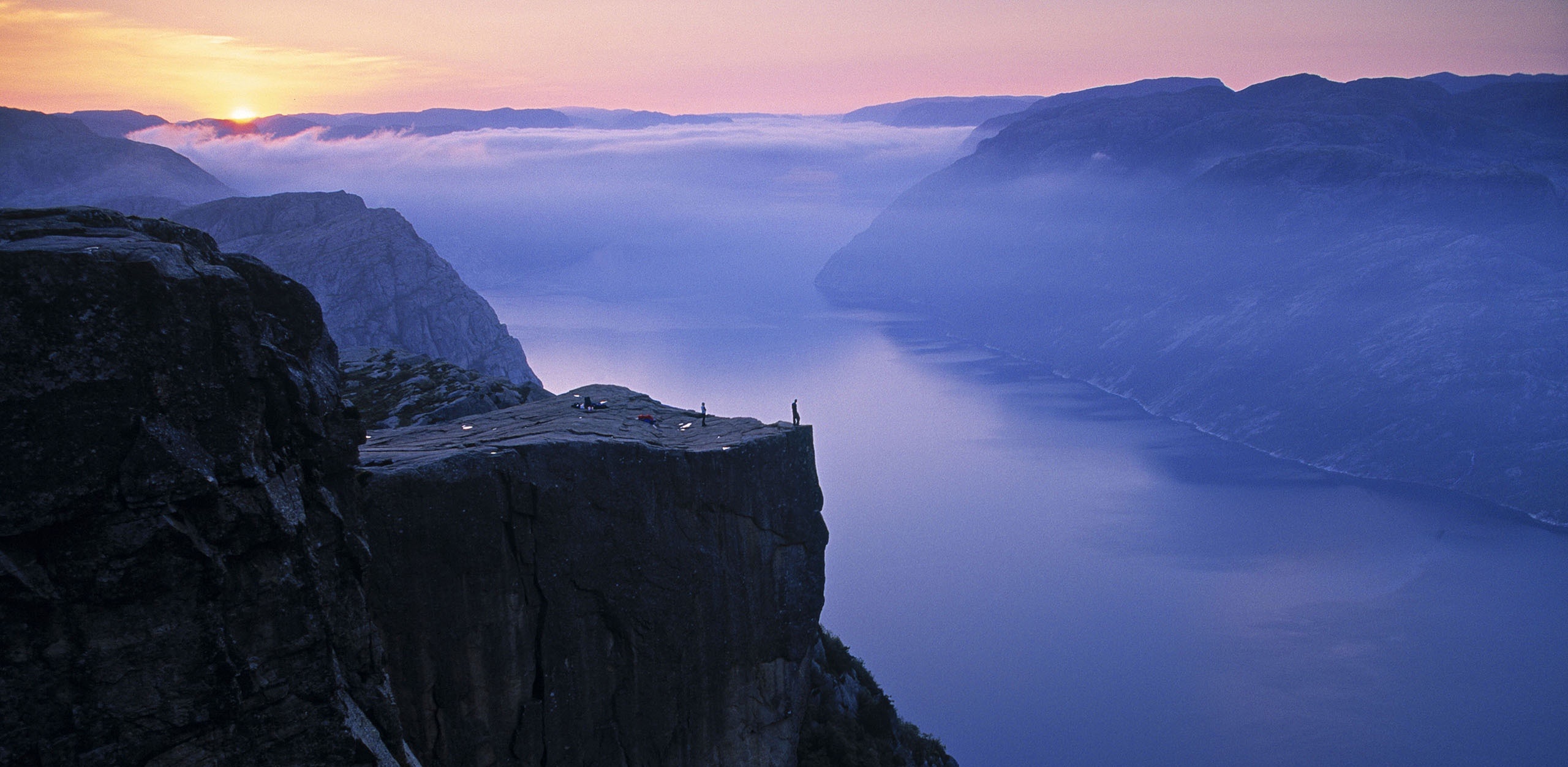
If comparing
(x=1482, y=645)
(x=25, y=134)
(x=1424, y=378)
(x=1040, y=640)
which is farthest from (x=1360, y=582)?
(x=25, y=134)

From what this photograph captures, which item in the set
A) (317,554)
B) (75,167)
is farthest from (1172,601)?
(75,167)

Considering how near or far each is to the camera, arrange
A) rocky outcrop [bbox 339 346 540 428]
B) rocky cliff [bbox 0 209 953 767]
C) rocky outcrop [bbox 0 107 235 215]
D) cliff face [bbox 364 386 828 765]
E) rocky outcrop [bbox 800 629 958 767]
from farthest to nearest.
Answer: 1. rocky outcrop [bbox 0 107 235 215]
2. rocky outcrop [bbox 339 346 540 428]
3. rocky outcrop [bbox 800 629 958 767]
4. cliff face [bbox 364 386 828 765]
5. rocky cliff [bbox 0 209 953 767]

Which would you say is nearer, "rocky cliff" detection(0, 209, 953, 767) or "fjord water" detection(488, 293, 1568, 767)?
"rocky cliff" detection(0, 209, 953, 767)

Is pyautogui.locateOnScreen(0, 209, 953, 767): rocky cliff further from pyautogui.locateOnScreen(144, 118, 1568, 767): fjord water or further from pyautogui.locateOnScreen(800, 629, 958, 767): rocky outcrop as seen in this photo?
pyautogui.locateOnScreen(144, 118, 1568, 767): fjord water

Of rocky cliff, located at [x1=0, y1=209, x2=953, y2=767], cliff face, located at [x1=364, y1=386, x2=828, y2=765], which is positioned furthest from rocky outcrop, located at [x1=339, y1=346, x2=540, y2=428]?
rocky cliff, located at [x1=0, y1=209, x2=953, y2=767]

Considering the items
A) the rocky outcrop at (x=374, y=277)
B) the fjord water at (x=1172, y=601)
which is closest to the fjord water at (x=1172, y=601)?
the fjord water at (x=1172, y=601)

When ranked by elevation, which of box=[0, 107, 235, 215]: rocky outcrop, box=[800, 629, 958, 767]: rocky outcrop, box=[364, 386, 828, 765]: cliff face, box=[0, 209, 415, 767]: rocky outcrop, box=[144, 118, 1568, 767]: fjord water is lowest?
box=[144, 118, 1568, 767]: fjord water

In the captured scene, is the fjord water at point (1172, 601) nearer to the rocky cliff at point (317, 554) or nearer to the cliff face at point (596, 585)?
the cliff face at point (596, 585)
